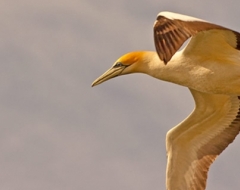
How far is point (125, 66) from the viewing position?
19.7 meters

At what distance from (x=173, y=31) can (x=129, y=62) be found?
4.59 m

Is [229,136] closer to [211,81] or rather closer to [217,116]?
[217,116]

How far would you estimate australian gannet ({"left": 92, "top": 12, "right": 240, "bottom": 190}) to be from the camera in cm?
1536

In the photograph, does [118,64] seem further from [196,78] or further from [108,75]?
[196,78]

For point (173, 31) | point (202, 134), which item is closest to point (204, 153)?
point (202, 134)

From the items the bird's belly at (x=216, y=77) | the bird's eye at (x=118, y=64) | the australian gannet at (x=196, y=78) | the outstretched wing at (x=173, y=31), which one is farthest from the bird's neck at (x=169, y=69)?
the outstretched wing at (x=173, y=31)

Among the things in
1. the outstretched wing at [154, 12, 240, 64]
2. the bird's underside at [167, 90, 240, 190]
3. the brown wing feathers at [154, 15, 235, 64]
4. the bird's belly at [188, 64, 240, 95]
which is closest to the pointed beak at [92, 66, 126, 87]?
the bird's underside at [167, 90, 240, 190]

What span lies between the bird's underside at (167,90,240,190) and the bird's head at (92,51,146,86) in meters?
1.89

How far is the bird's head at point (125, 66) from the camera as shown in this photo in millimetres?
19328

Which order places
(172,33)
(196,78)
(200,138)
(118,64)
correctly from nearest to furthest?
1. (172,33)
2. (196,78)
3. (118,64)
4. (200,138)

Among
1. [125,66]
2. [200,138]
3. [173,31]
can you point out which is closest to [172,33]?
[173,31]

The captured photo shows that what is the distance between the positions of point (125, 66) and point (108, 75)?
60 centimetres

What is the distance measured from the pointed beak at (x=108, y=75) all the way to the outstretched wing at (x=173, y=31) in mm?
4071

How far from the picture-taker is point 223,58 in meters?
18.5
